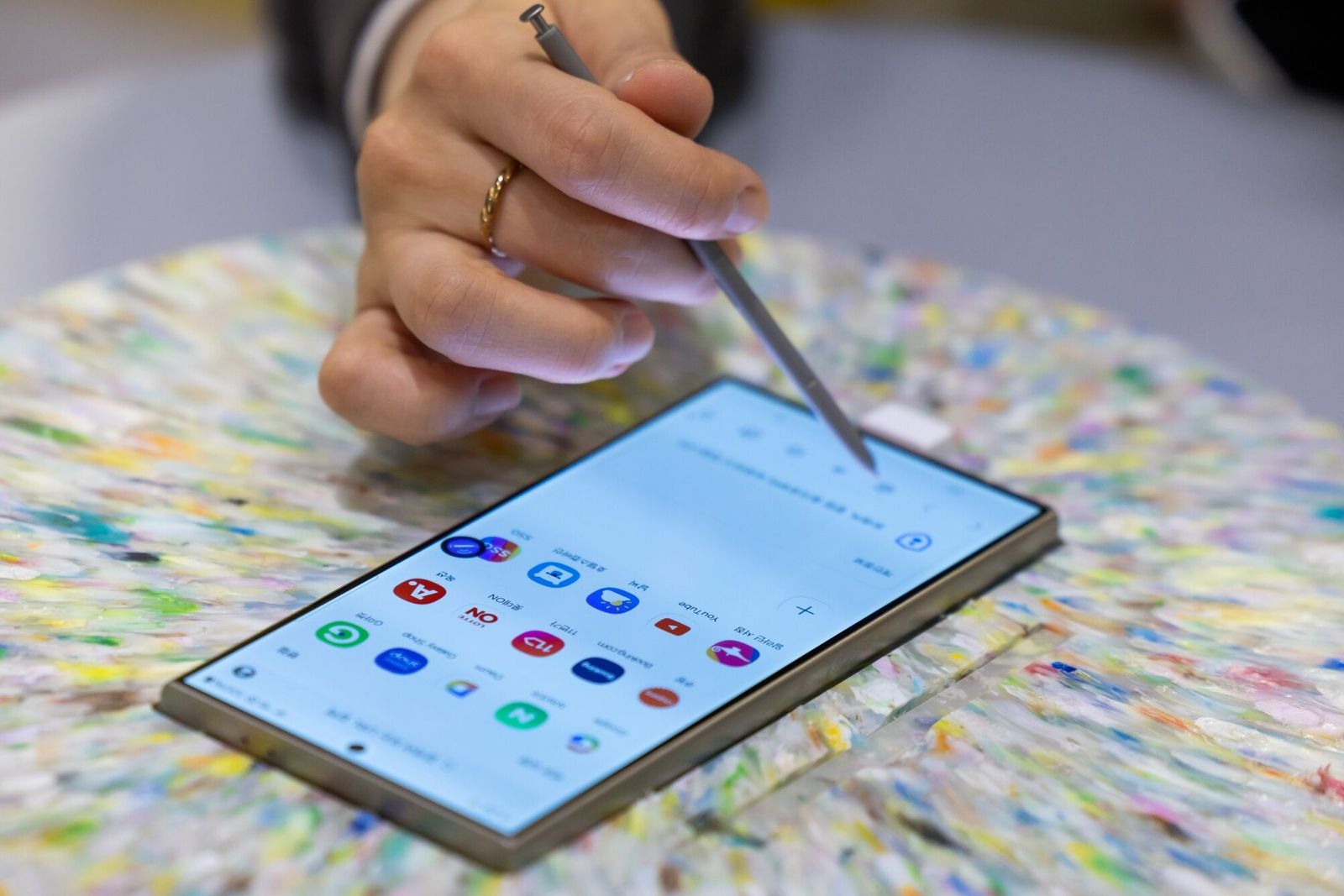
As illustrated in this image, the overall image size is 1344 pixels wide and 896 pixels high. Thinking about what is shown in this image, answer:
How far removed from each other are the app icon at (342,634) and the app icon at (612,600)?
55 millimetres

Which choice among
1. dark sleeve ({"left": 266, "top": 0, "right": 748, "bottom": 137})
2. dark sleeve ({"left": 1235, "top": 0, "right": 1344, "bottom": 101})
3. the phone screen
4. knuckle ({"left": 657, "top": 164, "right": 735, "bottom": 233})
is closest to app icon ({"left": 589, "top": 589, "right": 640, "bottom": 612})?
the phone screen

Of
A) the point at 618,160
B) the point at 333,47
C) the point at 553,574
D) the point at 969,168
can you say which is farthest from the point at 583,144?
the point at 969,168

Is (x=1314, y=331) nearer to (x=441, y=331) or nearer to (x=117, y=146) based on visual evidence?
(x=441, y=331)

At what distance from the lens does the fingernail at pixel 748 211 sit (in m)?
0.39

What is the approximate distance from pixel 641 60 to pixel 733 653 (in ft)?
0.57

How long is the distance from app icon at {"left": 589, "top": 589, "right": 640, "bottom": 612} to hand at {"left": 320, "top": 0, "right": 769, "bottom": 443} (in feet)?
0.24

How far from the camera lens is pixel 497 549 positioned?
361 mm

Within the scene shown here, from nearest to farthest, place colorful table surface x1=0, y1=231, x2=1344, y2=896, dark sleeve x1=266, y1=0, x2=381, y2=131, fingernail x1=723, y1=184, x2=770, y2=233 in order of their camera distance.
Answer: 1. colorful table surface x1=0, y1=231, x2=1344, y2=896
2. fingernail x1=723, y1=184, x2=770, y2=233
3. dark sleeve x1=266, y1=0, x2=381, y2=131

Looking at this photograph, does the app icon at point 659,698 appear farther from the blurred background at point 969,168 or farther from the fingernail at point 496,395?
the blurred background at point 969,168

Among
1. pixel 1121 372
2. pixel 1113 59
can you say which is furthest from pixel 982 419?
pixel 1113 59

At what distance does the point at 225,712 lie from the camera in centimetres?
30

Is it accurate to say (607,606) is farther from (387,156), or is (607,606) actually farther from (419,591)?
(387,156)

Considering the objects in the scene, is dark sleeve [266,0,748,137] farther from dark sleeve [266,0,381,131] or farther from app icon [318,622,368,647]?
app icon [318,622,368,647]

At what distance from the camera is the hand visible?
1.23 feet
